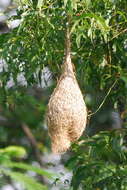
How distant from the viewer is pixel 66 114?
2963 mm

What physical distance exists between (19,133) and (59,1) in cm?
440

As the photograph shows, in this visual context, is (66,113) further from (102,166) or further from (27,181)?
(27,181)

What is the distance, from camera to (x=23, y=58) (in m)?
3.37

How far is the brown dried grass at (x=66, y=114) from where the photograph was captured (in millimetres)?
2943

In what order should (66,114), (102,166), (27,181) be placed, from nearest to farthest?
(27,181) < (66,114) < (102,166)

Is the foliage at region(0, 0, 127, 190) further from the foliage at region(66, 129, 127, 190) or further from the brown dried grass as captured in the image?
the brown dried grass

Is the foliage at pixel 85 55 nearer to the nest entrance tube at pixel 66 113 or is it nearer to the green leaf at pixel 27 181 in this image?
the nest entrance tube at pixel 66 113

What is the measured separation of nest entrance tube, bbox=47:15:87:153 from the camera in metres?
2.95

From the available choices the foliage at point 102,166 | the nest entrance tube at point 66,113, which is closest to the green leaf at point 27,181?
the nest entrance tube at point 66,113

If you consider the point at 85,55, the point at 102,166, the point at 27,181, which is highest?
the point at 85,55

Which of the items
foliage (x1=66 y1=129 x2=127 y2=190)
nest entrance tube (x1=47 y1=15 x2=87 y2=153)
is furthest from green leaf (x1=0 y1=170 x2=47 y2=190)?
foliage (x1=66 y1=129 x2=127 y2=190)

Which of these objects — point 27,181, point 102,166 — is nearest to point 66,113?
point 102,166

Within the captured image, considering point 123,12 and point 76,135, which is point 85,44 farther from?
point 76,135

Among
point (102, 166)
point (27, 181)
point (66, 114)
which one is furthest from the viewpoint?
point (102, 166)
